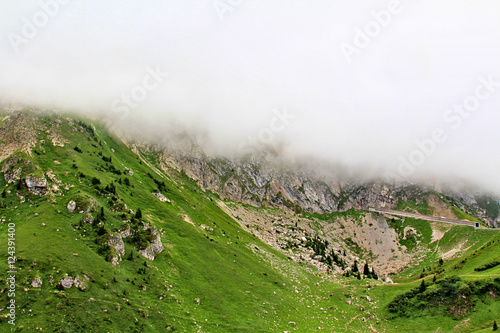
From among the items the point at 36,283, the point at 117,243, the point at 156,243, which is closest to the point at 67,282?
the point at 36,283

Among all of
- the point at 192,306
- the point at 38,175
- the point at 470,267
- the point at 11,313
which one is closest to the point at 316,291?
the point at 192,306

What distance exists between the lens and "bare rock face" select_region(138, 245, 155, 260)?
84.5 metres

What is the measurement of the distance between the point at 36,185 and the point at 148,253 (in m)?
45.7

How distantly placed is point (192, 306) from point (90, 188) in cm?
6230

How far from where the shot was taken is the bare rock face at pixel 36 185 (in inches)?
3543

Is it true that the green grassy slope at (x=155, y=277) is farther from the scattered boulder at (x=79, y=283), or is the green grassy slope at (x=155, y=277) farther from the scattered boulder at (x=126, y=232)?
the scattered boulder at (x=126, y=232)

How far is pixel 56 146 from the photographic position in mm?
126438

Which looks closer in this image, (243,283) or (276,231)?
(243,283)

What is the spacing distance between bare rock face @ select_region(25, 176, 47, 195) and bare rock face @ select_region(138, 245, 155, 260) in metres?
39.3

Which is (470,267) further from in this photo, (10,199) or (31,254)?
(10,199)

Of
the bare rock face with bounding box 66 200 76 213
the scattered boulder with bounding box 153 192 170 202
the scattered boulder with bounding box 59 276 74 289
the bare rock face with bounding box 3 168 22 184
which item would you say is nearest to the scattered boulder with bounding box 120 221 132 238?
the bare rock face with bounding box 66 200 76 213

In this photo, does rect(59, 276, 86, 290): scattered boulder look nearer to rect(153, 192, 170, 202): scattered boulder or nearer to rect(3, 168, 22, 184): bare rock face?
rect(3, 168, 22, 184): bare rock face

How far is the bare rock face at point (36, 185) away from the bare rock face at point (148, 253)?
39.3m

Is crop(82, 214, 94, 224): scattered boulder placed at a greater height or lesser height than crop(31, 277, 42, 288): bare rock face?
lesser
